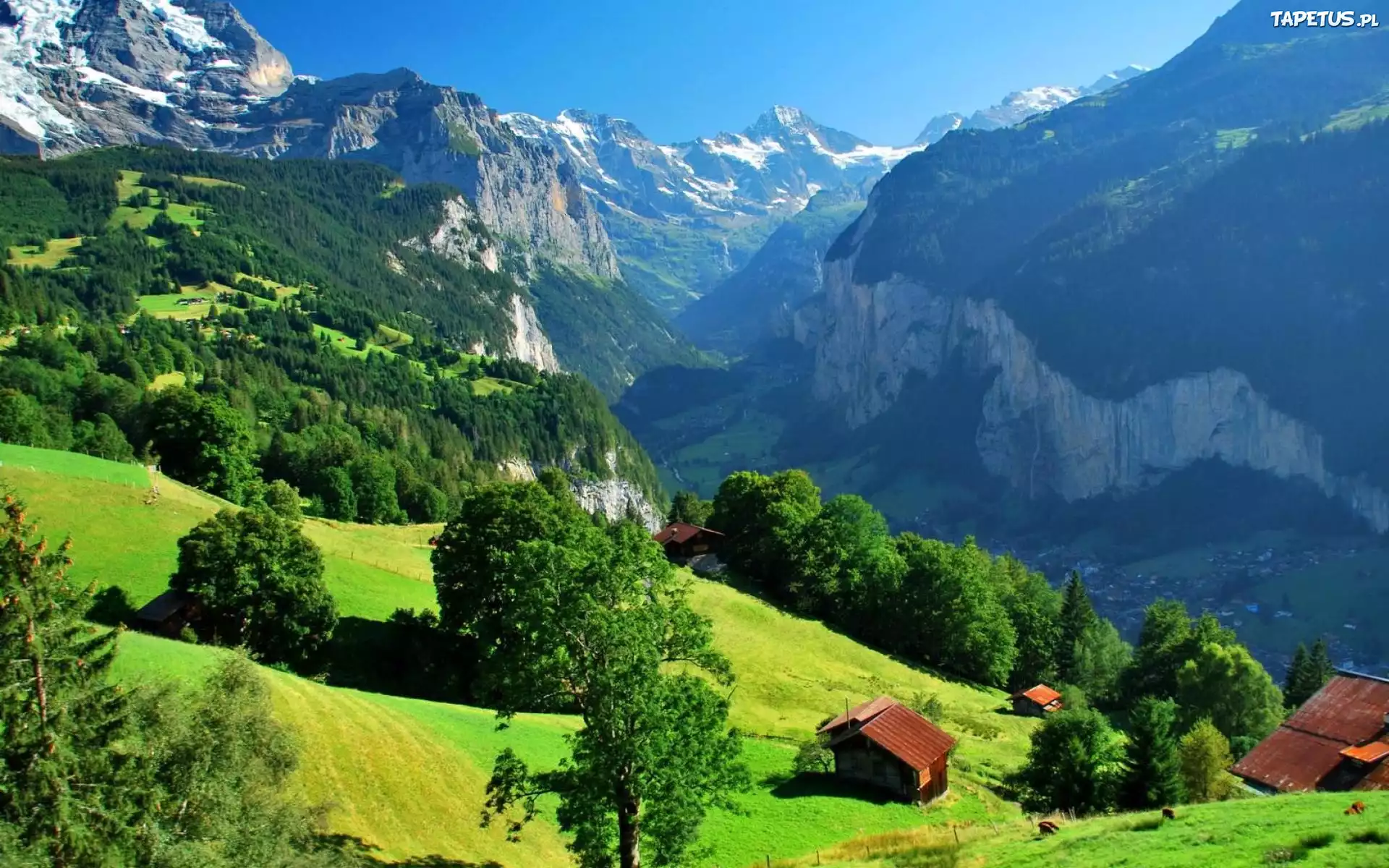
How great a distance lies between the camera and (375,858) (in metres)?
25.3

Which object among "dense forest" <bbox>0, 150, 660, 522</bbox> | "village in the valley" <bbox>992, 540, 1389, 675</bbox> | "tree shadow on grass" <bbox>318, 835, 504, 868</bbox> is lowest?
"village in the valley" <bbox>992, 540, 1389, 675</bbox>

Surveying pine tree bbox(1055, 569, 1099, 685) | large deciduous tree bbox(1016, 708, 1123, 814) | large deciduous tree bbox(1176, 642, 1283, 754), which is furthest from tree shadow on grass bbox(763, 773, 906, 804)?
pine tree bbox(1055, 569, 1099, 685)

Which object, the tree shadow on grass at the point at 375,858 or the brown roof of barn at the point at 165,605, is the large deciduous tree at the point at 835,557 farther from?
the tree shadow on grass at the point at 375,858

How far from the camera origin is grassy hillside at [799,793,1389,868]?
16.6 metres

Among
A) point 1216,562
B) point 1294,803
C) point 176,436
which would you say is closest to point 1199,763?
point 1294,803

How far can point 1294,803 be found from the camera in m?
21.5

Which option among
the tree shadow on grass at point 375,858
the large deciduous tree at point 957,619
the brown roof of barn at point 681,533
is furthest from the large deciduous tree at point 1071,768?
the brown roof of barn at point 681,533

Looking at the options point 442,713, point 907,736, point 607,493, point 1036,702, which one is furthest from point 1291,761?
point 607,493

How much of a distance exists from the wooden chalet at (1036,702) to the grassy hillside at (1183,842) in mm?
43430

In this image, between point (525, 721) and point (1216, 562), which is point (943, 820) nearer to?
point (525, 721)

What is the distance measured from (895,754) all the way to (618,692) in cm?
2139

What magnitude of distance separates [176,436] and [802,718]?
56.5 meters

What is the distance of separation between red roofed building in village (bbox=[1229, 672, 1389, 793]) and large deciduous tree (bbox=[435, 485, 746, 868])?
1153 inches

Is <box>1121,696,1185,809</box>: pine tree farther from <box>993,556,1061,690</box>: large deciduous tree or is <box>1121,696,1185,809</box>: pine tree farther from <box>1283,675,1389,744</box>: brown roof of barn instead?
<box>993,556,1061,690</box>: large deciduous tree
